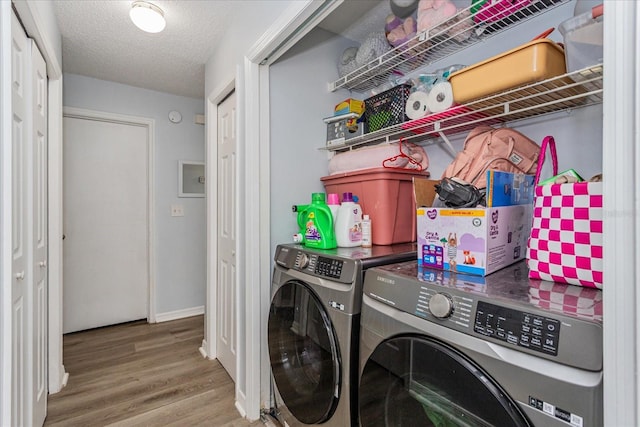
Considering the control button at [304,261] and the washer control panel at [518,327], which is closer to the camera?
the washer control panel at [518,327]

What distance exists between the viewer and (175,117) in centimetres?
327

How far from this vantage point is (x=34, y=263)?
59.9 inches

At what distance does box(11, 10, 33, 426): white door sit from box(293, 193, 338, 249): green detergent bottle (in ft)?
3.93

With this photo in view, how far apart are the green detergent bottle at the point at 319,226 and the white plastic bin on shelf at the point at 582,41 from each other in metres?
1.06

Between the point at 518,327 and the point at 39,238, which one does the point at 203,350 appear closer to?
the point at 39,238

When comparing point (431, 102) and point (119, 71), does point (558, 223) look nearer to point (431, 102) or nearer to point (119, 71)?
point (431, 102)

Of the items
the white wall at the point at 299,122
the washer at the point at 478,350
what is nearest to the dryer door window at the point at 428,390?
the washer at the point at 478,350

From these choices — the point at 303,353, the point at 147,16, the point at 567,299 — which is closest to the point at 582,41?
the point at 567,299

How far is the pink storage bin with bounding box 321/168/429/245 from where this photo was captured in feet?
5.07

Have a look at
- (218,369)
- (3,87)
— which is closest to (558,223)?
(3,87)

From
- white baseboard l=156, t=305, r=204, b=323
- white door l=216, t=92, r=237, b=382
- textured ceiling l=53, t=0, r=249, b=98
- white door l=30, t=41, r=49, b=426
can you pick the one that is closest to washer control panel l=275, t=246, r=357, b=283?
white door l=216, t=92, r=237, b=382

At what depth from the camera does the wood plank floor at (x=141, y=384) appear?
5.81 feet

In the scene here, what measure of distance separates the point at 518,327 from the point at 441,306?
0.57ft

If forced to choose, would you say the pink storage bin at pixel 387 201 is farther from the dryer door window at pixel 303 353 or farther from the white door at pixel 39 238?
the white door at pixel 39 238
